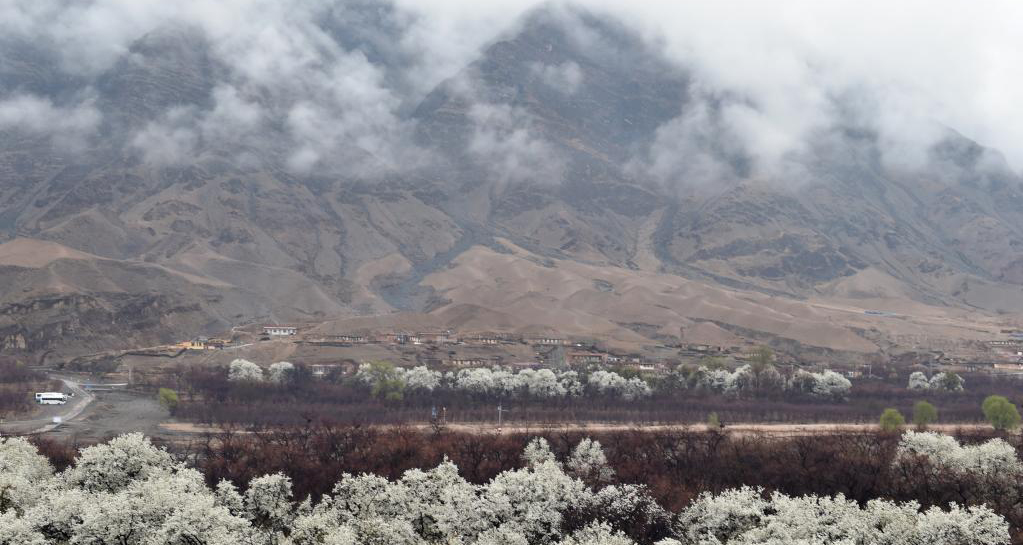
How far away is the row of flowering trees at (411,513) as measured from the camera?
195ft

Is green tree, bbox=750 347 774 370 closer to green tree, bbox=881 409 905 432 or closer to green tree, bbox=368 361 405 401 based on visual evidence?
green tree, bbox=881 409 905 432

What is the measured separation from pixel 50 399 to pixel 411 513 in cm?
9595

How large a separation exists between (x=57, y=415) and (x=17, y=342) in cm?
6631

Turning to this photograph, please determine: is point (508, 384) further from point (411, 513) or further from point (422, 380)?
point (411, 513)

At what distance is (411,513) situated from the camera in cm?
6719

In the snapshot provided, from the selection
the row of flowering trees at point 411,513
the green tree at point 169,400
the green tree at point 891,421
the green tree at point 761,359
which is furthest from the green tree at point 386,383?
the row of flowering trees at point 411,513

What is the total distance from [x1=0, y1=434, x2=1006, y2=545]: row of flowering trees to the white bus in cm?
6835

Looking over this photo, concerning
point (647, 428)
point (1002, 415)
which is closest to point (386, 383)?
point (647, 428)

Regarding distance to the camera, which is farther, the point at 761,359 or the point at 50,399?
the point at 761,359

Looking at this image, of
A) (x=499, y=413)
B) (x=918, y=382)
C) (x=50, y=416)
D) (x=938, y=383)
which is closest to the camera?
(x=50, y=416)

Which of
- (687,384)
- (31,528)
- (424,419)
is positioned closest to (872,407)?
(687,384)

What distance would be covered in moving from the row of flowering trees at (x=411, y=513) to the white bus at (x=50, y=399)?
6835 cm

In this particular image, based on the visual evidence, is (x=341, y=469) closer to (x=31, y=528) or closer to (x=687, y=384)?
(x=31, y=528)

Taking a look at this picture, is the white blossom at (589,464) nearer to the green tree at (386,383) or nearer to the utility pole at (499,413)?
the utility pole at (499,413)
